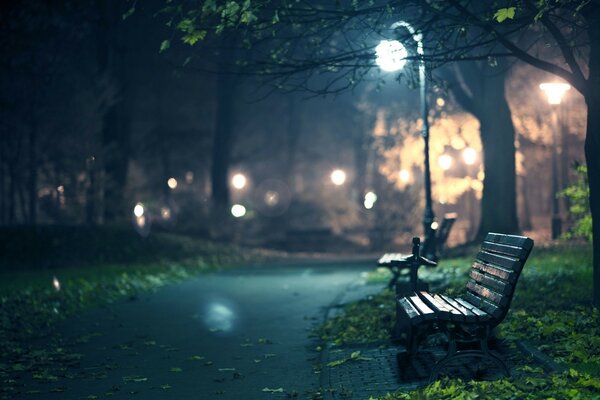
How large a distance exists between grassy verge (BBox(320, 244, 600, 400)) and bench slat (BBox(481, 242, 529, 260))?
0.94 meters

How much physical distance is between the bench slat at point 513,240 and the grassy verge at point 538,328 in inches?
40.0

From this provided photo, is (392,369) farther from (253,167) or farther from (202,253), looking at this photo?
(253,167)

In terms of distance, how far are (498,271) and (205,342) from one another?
4.35m

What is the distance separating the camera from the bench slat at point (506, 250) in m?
6.88

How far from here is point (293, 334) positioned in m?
11.0

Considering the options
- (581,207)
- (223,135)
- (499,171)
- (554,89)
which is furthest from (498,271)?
(223,135)

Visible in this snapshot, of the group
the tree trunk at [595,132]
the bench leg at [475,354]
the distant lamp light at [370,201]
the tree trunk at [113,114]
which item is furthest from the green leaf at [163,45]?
the distant lamp light at [370,201]

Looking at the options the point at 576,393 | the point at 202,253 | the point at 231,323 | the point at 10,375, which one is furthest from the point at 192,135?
the point at 576,393

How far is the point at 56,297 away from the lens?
555 inches

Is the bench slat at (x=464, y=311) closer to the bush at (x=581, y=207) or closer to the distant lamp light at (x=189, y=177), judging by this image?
the bush at (x=581, y=207)

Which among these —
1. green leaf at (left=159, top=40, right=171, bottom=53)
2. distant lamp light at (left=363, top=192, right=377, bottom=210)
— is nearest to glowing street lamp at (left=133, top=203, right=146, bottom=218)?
distant lamp light at (left=363, top=192, right=377, bottom=210)

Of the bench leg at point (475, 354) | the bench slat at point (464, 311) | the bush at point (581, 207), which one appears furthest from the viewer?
the bush at point (581, 207)

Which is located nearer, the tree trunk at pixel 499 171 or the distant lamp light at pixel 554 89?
the distant lamp light at pixel 554 89

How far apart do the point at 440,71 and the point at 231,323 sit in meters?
14.6
